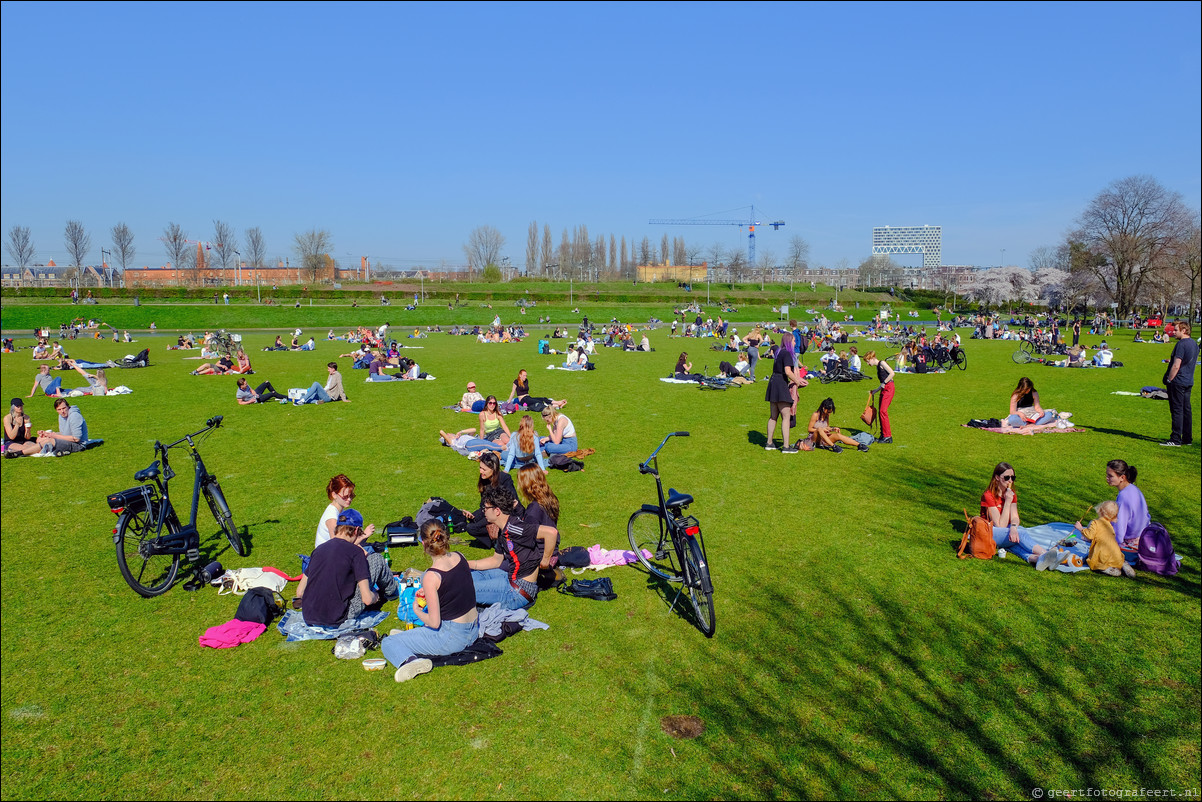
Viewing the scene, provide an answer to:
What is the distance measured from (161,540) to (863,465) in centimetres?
1084

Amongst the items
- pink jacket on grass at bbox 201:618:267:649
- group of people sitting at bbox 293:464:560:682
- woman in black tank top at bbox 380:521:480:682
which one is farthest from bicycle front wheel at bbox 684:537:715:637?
pink jacket on grass at bbox 201:618:267:649

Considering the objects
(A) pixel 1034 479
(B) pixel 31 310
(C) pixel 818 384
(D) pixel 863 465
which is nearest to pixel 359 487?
(D) pixel 863 465

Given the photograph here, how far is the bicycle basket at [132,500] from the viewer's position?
7074 mm

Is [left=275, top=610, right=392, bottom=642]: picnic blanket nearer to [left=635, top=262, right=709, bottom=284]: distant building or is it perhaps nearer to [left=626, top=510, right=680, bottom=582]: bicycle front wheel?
[left=626, top=510, right=680, bottom=582]: bicycle front wheel

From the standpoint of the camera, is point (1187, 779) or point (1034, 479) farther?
point (1034, 479)

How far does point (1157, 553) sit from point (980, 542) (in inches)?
69.4

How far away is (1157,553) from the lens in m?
7.71

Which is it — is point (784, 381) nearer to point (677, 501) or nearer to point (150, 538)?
point (677, 501)

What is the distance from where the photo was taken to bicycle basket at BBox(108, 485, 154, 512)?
279 inches

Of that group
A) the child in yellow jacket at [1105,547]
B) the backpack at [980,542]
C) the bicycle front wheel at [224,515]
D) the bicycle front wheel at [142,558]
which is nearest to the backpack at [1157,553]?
the child in yellow jacket at [1105,547]

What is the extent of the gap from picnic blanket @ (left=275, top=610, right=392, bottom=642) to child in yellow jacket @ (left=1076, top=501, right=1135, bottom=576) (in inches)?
302

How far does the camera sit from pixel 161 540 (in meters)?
7.38

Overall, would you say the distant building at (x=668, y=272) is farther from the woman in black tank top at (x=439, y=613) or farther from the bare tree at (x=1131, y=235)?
the woman in black tank top at (x=439, y=613)

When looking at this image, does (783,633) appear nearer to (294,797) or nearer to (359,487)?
(294,797)
